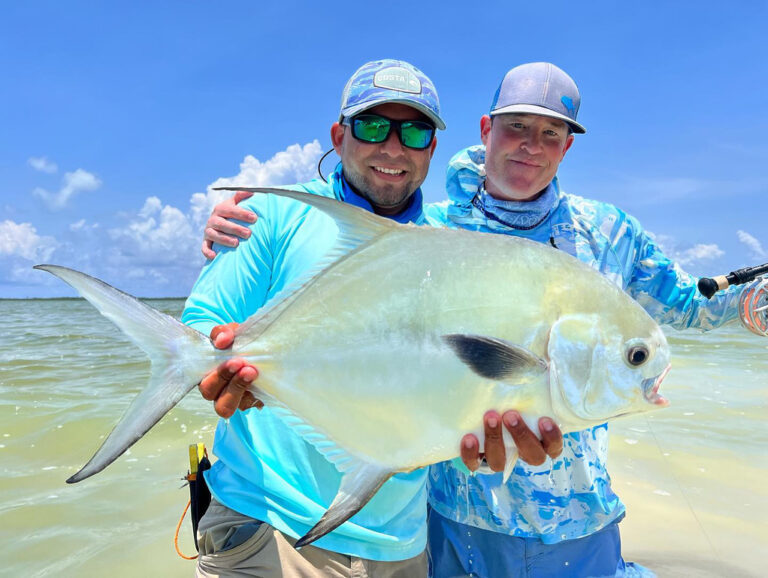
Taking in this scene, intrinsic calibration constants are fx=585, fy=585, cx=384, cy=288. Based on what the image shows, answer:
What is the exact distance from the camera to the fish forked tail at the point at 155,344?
147cm

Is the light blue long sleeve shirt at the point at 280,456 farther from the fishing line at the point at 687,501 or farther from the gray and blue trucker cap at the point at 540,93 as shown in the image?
the fishing line at the point at 687,501

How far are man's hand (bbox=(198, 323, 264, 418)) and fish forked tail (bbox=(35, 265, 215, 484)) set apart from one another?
0.10 feet

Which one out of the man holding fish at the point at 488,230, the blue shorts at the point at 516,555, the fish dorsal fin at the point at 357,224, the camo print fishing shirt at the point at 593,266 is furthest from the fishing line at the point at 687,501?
the fish dorsal fin at the point at 357,224

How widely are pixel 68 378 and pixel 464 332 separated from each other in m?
8.96

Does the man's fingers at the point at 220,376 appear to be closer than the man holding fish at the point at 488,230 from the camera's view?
Yes

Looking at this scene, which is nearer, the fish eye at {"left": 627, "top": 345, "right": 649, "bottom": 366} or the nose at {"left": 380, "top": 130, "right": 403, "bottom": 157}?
the fish eye at {"left": 627, "top": 345, "right": 649, "bottom": 366}

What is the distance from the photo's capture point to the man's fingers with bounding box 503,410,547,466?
1.53 meters

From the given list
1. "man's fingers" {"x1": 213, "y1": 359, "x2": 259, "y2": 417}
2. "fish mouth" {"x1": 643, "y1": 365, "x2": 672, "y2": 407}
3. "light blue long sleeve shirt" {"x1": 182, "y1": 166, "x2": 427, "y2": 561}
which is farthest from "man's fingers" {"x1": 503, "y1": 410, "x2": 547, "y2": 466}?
"man's fingers" {"x1": 213, "y1": 359, "x2": 259, "y2": 417}

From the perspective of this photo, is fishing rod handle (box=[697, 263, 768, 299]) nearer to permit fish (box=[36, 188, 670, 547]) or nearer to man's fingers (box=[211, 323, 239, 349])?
permit fish (box=[36, 188, 670, 547])

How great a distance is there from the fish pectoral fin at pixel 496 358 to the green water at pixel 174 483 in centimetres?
247

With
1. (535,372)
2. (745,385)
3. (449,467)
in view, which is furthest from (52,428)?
(745,385)

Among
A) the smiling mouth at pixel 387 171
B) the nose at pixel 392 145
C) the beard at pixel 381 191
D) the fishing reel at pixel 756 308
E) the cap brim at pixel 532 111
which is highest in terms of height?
the cap brim at pixel 532 111

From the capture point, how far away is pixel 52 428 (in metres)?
6.04

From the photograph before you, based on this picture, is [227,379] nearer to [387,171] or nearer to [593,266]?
[387,171]
